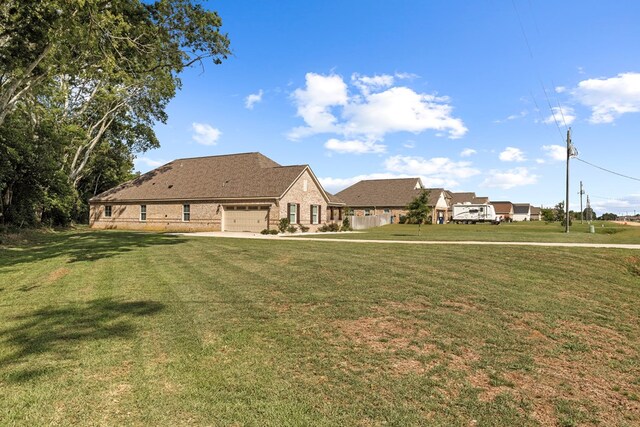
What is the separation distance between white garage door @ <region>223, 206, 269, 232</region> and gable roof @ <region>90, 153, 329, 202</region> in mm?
1106

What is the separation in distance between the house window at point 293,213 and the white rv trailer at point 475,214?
131 ft

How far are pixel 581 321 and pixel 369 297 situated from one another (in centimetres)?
394

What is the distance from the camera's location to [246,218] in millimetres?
31062

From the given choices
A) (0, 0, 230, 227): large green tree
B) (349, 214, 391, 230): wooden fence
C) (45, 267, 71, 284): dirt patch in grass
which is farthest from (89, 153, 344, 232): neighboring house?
(45, 267, 71, 284): dirt patch in grass

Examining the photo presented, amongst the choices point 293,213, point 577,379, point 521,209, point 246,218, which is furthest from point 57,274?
point 521,209

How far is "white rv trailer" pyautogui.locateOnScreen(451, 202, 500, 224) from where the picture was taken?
60.9 m

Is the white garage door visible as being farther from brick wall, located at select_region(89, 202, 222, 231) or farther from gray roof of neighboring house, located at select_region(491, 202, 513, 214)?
gray roof of neighboring house, located at select_region(491, 202, 513, 214)

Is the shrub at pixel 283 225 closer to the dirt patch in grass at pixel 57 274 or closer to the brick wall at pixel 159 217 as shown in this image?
the brick wall at pixel 159 217

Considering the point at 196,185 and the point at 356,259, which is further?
the point at 196,185

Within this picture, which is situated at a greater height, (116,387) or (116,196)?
(116,196)

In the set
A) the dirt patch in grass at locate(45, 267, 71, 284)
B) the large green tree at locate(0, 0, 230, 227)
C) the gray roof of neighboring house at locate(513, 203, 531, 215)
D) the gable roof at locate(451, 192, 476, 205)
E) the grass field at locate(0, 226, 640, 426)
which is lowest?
the grass field at locate(0, 226, 640, 426)

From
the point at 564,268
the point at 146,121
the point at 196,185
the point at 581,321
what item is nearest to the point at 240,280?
the point at 581,321

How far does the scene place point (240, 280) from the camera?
9781 millimetres

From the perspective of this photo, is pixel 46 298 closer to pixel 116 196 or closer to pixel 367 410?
pixel 367 410
